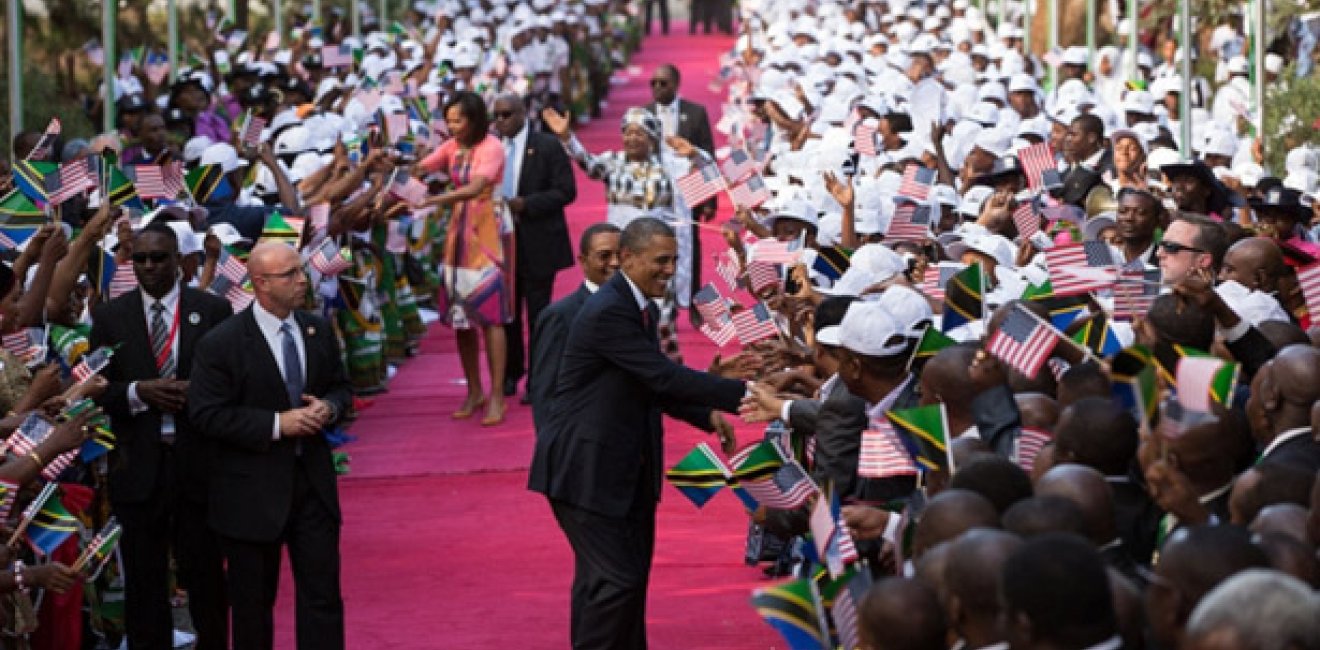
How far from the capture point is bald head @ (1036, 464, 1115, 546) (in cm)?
674

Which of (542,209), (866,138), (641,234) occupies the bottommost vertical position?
(542,209)

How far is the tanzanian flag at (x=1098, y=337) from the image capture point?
894 cm

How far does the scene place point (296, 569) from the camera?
413 inches

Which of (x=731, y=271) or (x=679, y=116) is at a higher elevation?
(x=731, y=271)

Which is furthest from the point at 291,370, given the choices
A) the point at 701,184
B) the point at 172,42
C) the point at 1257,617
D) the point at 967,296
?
the point at 172,42

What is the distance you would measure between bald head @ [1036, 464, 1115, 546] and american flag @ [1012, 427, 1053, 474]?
771mm


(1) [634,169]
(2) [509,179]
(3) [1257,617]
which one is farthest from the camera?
(1) [634,169]

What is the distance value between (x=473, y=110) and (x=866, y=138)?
2401 millimetres

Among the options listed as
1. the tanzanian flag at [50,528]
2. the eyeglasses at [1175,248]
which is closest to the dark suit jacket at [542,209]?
the eyeglasses at [1175,248]

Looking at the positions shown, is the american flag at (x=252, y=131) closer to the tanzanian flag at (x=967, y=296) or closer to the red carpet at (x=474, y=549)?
the red carpet at (x=474, y=549)

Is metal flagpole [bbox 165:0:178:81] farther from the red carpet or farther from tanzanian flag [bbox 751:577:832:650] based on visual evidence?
tanzanian flag [bbox 751:577:832:650]

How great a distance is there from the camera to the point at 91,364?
34.7 ft

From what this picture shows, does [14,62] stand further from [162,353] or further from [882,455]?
[882,455]

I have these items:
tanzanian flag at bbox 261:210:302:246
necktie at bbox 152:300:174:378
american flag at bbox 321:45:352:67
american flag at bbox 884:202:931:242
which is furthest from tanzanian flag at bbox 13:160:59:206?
american flag at bbox 321:45:352:67
